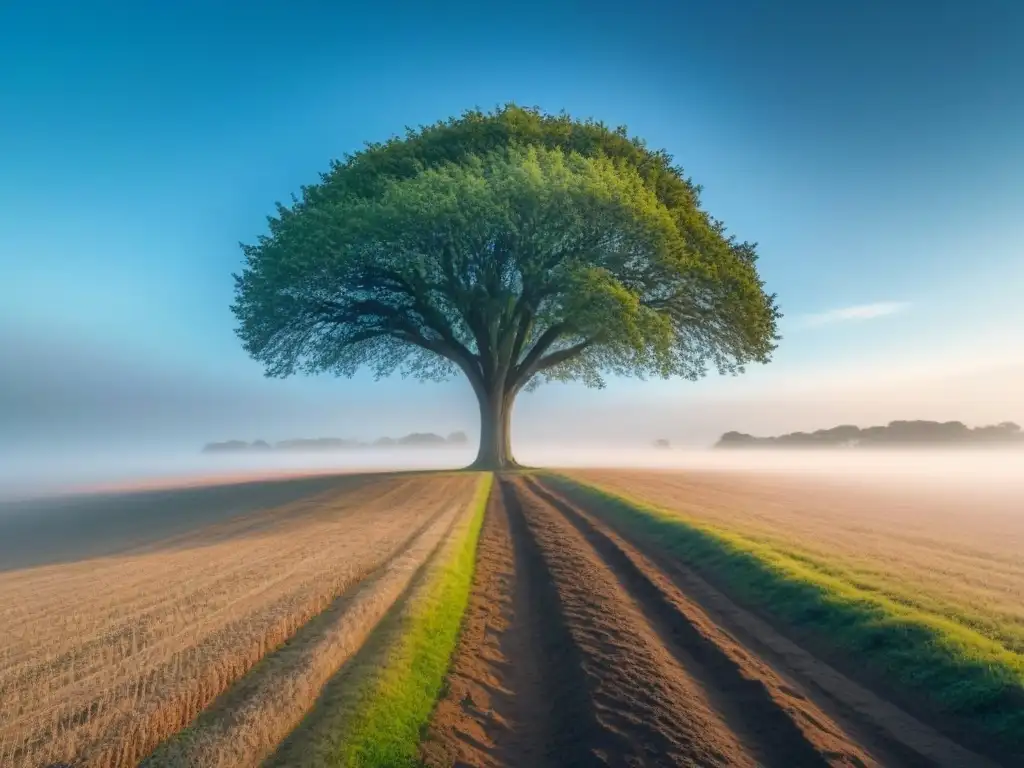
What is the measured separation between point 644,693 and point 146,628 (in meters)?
7.00

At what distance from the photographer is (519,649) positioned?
890 cm

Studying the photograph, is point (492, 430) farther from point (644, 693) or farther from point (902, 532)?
point (644, 693)

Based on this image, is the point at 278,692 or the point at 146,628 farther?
the point at 146,628

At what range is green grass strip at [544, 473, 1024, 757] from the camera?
23.6ft

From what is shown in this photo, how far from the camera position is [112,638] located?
8.41 meters

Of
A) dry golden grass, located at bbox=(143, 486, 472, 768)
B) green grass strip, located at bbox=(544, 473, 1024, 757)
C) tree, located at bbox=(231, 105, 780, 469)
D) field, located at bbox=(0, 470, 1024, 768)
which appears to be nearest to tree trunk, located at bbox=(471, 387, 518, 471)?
tree, located at bbox=(231, 105, 780, 469)

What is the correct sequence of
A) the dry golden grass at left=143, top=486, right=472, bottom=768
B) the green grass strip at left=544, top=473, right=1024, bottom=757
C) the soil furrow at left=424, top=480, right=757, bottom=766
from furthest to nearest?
the green grass strip at left=544, top=473, right=1024, bottom=757 < the soil furrow at left=424, top=480, right=757, bottom=766 < the dry golden grass at left=143, top=486, right=472, bottom=768

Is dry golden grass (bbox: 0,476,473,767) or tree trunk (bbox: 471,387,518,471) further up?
tree trunk (bbox: 471,387,518,471)

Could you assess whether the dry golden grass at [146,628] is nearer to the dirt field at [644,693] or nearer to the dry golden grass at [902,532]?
the dirt field at [644,693]

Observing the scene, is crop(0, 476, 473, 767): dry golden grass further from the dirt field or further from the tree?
the tree

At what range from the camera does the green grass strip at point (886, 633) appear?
7.20m

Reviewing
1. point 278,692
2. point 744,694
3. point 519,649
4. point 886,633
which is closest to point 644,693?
point 744,694

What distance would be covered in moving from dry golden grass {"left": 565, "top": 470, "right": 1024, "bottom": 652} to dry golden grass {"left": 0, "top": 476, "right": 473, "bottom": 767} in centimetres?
1025

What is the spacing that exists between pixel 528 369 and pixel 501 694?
122ft
